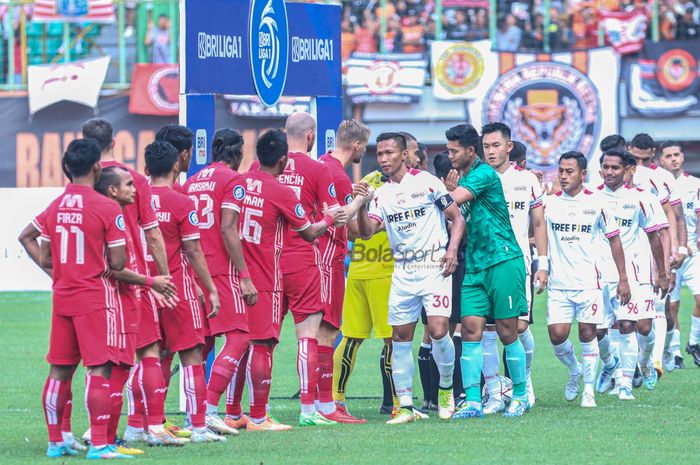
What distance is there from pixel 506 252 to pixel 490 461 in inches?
103

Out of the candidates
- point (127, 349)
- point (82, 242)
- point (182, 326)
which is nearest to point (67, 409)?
point (127, 349)

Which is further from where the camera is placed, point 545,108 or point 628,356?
point 545,108

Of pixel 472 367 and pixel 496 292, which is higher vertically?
pixel 496 292

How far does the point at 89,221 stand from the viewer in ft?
29.0

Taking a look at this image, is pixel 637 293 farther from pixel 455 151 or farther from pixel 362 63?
pixel 362 63

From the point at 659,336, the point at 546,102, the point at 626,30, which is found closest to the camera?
the point at 659,336

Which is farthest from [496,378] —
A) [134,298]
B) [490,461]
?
[134,298]

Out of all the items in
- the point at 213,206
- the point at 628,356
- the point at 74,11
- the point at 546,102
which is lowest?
the point at 628,356

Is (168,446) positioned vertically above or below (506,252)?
below

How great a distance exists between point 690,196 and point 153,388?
8.54 meters

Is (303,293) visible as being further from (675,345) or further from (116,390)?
(675,345)

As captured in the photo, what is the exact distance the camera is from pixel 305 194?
36.3 ft

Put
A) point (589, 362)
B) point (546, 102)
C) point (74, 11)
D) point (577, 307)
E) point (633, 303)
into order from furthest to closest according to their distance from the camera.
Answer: point (74, 11) < point (546, 102) < point (633, 303) < point (577, 307) < point (589, 362)

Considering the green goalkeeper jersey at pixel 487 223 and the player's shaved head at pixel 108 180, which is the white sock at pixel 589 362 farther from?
the player's shaved head at pixel 108 180
